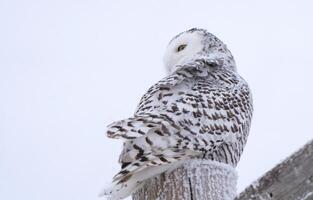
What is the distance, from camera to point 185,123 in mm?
2969

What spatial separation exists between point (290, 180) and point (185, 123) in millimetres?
1959

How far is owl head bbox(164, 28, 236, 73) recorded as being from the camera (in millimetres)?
4480

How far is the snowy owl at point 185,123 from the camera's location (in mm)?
2416

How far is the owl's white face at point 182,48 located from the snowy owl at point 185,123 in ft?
0.88

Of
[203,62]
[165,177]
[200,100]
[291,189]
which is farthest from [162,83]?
[291,189]

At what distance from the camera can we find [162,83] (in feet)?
10.9

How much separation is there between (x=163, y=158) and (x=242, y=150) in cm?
92

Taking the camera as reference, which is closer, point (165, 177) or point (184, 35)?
point (165, 177)

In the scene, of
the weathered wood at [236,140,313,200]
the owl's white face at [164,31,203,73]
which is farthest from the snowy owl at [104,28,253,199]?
the weathered wood at [236,140,313,200]

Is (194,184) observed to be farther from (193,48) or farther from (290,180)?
(193,48)

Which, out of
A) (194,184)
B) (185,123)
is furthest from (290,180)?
(185,123)

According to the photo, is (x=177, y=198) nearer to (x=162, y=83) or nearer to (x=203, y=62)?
(x=162, y=83)

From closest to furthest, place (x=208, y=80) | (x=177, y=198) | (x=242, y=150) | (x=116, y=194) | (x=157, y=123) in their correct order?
(x=177, y=198), (x=116, y=194), (x=157, y=123), (x=242, y=150), (x=208, y=80)

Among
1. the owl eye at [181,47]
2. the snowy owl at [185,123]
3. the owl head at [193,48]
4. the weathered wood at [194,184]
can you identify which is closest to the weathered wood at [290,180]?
the weathered wood at [194,184]
